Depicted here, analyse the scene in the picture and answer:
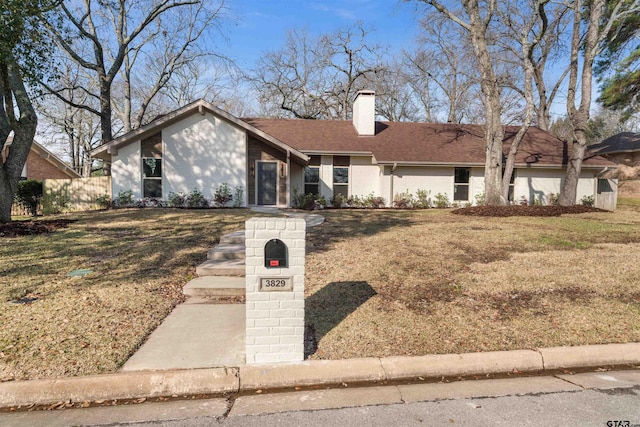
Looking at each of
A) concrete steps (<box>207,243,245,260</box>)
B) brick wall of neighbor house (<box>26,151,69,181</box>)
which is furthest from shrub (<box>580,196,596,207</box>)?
brick wall of neighbor house (<box>26,151,69,181</box>)

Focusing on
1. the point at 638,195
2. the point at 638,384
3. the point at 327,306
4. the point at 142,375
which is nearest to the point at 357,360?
the point at 327,306

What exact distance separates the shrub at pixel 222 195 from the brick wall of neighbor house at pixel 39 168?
16996 millimetres

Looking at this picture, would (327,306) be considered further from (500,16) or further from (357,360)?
(500,16)

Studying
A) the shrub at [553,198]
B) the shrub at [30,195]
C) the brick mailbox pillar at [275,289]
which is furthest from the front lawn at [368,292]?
the shrub at [553,198]

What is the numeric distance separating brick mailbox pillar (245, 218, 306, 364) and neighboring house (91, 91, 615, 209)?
12.4 m

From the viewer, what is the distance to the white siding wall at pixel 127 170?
51.6 ft

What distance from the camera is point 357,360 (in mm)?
3557

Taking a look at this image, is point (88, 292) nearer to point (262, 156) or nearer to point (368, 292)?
point (368, 292)

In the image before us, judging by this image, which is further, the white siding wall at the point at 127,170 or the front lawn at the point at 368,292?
the white siding wall at the point at 127,170

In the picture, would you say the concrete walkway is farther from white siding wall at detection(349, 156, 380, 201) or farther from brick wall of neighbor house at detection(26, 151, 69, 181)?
brick wall of neighbor house at detection(26, 151, 69, 181)

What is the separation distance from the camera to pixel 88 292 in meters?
5.11

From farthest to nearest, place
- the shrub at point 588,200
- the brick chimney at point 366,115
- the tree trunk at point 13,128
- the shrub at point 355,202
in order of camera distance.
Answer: the brick chimney at point 366,115, the shrub at point 588,200, the shrub at point 355,202, the tree trunk at point 13,128

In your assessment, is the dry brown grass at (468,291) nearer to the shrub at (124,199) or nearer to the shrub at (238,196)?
the shrub at (238,196)

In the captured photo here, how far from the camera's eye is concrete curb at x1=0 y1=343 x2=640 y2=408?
3.14m
